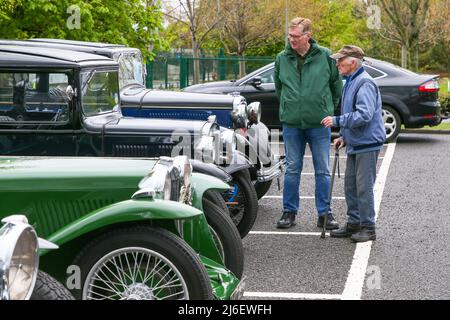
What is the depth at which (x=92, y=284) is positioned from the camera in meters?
4.46

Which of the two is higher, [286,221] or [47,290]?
[47,290]

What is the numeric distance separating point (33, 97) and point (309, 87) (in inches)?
103

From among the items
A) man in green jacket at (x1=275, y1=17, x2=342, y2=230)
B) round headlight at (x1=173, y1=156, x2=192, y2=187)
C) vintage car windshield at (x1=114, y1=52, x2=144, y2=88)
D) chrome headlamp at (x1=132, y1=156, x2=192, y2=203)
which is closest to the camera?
chrome headlamp at (x1=132, y1=156, x2=192, y2=203)

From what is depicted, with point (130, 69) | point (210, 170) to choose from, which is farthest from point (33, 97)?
point (130, 69)

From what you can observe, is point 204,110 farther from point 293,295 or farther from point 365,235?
point 293,295

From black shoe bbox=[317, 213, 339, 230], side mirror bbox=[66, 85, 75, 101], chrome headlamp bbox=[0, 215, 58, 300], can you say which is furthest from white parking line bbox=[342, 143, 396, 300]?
chrome headlamp bbox=[0, 215, 58, 300]

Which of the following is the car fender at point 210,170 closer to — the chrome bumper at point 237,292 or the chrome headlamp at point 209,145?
the chrome headlamp at point 209,145

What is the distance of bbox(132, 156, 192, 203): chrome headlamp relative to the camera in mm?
4570

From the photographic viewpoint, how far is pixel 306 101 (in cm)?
767

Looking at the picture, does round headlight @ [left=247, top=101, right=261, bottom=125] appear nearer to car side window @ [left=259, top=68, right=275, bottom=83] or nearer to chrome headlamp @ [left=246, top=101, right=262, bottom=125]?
chrome headlamp @ [left=246, top=101, right=262, bottom=125]

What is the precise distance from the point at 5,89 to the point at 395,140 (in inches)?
374

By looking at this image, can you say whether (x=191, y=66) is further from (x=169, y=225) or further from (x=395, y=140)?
(x=169, y=225)

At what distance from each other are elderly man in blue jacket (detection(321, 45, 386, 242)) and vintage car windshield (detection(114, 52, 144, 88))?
2.77m
